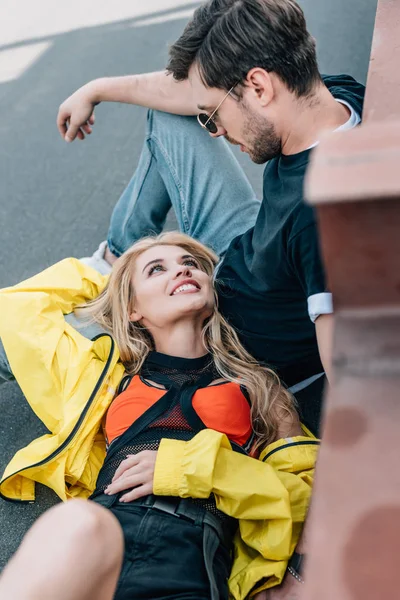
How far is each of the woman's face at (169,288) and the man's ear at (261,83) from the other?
0.52 meters

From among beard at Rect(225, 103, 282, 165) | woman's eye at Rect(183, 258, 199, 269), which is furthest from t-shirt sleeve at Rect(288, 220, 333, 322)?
woman's eye at Rect(183, 258, 199, 269)

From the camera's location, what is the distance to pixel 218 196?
2084 millimetres

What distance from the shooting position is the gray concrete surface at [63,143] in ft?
8.57

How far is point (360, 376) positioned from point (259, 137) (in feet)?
3.30

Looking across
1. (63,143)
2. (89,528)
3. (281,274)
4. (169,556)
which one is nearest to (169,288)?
(281,274)

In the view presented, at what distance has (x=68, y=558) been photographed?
1.00 metres

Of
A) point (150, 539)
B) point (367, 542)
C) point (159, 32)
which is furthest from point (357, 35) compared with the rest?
point (367, 542)

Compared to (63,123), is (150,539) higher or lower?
lower

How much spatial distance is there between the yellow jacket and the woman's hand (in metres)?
0.05

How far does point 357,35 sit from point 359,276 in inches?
134

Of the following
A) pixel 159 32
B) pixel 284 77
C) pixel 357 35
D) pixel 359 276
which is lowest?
pixel 357 35

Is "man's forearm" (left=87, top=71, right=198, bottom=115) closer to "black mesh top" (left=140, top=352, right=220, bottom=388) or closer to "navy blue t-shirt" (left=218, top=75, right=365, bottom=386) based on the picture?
"navy blue t-shirt" (left=218, top=75, right=365, bottom=386)

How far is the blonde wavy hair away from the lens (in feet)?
5.78

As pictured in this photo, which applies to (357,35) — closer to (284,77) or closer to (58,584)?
(284,77)
